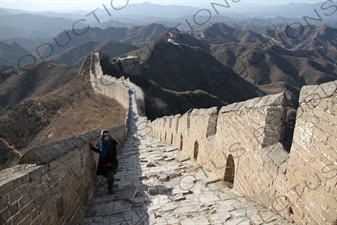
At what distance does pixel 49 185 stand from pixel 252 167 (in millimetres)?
2802

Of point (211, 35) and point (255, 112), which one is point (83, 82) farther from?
point (211, 35)

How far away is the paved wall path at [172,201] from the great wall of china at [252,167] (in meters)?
0.22

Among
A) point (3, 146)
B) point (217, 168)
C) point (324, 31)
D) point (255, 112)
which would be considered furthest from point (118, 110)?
point (324, 31)

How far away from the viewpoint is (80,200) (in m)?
4.57

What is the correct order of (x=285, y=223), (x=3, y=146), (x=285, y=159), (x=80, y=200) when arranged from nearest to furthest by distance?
(x=285, y=223), (x=285, y=159), (x=80, y=200), (x=3, y=146)

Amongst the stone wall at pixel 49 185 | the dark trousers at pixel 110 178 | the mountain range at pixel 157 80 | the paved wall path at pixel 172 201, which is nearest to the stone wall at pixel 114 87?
the mountain range at pixel 157 80

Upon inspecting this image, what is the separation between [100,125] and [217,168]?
604 inches

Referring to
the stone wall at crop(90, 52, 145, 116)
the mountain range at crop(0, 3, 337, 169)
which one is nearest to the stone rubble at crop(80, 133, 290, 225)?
the mountain range at crop(0, 3, 337, 169)

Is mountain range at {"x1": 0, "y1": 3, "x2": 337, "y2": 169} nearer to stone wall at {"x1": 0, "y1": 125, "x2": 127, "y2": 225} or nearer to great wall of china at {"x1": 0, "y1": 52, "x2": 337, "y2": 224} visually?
great wall of china at {"x1": 0, "y1": 52, "x2": 337, "y2": 224}

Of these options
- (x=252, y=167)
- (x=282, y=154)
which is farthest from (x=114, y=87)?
(x=282, y=154)

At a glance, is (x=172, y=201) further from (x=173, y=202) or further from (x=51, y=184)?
(x=51, y=184)

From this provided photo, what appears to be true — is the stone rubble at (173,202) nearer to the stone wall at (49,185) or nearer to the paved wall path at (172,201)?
the paved wall path at (172,201)

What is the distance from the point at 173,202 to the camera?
4770mm

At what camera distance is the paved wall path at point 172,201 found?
12.9 feet
